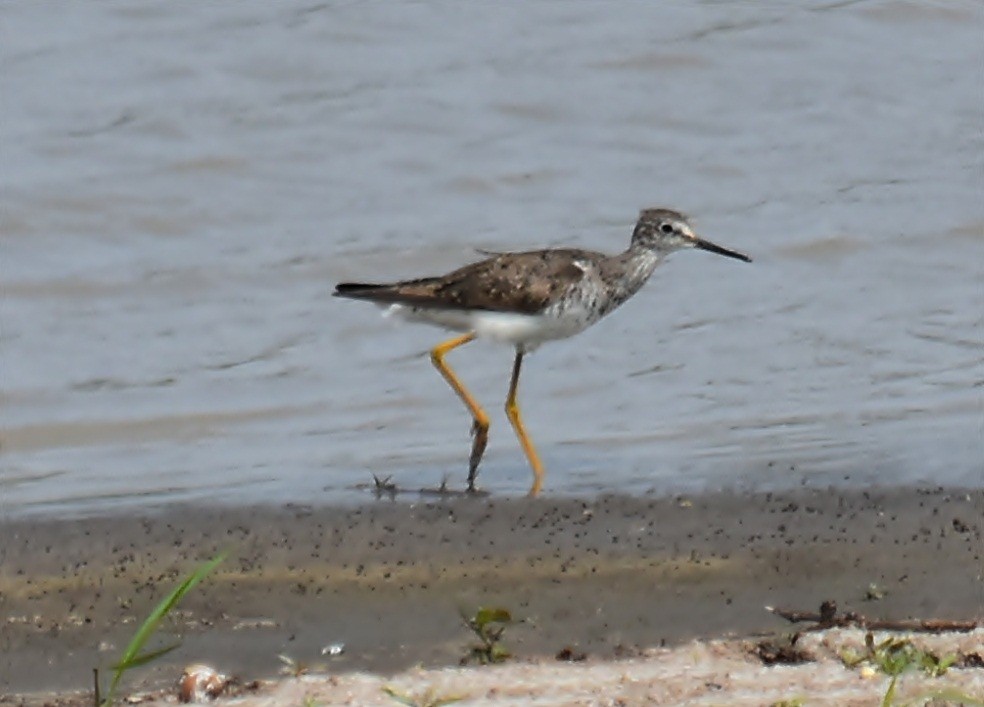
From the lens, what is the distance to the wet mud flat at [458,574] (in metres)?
5.27

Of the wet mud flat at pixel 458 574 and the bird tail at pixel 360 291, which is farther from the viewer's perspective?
the bird tail at pixel 360 291

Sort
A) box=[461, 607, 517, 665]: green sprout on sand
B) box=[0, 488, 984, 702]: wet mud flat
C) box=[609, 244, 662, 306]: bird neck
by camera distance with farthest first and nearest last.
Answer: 1. box=[609, 244, 662, 306]: bird neck
2. box=[0, 488, 984, 702]: wet mud flat
3. box=[461, 607, 517, 665]: green sprout on sand

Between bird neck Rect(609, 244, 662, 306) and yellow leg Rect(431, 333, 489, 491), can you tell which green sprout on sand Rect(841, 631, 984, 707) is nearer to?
yellow leg Rect(431, 333, 489, 491)

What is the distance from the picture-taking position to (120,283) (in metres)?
9.38

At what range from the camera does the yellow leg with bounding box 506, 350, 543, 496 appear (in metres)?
7.07

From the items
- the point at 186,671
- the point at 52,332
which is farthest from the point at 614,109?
the point at 186,671

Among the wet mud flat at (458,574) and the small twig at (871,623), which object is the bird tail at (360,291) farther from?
the small twig at (871,623)

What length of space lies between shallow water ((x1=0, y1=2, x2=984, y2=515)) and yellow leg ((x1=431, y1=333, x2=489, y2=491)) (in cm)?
17

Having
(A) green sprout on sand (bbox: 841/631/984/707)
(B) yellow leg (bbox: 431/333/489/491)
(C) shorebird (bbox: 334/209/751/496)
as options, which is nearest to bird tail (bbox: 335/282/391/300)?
(C) shorebird (bbox: 334/209/751/496)

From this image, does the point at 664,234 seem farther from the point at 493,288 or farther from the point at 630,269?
the point at 493,288

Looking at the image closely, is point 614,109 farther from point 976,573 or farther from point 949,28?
point 976,573

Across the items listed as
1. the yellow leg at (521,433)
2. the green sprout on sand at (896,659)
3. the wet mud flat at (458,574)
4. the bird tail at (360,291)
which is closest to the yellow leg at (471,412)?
the yellow leg at (521,433)

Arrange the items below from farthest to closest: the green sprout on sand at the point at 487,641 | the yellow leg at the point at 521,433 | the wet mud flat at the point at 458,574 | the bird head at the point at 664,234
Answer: the bird head at the point at 664,234 < the yellow leg at the point at 521,433 < the wet mud flat at the point at 458,574 < the green sprout on sand at the point at 487,641

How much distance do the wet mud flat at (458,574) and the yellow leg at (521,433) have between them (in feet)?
1.33
